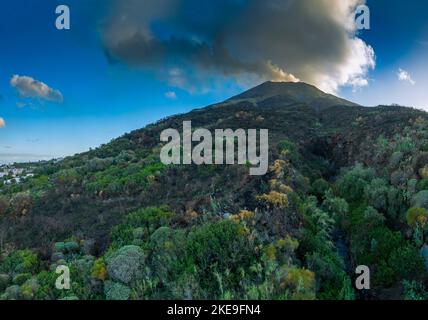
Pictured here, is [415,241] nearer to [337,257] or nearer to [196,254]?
[337,257]

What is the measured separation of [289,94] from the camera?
204ft

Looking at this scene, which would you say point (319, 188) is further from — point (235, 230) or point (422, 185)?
point (235, 230)

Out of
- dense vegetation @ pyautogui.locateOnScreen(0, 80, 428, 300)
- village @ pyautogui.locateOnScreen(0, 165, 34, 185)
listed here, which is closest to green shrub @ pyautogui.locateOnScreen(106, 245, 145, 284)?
dense vegetation @ pyautogui.locateOnScreen(0, 80, 428, 300)

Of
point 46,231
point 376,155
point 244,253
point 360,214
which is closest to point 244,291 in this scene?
point 244,253

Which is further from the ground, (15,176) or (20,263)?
(15,176)

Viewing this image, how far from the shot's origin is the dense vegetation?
8559mm

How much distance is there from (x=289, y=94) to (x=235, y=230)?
5566 centimetres

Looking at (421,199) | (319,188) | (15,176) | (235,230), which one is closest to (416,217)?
(421,199)

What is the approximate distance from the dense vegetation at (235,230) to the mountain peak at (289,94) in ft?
123

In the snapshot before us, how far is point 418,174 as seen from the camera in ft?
44.5

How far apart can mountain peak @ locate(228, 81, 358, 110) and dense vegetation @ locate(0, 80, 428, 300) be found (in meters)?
37.5

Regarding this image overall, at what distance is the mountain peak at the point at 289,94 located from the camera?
58400mm

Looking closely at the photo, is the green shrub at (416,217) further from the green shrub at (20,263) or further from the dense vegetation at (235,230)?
the green shrub at (20,263)

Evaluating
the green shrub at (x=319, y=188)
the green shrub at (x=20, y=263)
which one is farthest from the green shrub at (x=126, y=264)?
the green shrub at (x=319, y=188)
